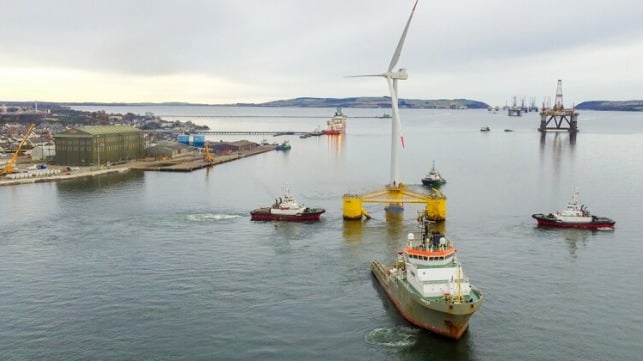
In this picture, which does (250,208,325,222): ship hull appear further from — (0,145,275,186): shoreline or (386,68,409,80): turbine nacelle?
(0,145,275,186): shoreline

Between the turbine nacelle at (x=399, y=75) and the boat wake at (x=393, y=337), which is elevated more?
the turbine nacelle at (x=399, y=75)

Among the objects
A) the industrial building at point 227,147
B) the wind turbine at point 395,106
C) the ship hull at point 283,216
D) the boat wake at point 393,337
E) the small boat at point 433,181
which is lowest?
the boat wake at point 393,337

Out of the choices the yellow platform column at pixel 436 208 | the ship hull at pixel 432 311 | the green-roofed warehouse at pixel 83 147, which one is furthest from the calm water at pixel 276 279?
the green-roofed warehouse at pixel 83 147

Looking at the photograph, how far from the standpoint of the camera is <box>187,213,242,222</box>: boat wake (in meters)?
76.5

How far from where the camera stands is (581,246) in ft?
212

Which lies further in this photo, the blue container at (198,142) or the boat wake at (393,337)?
the blue container at (198,142)

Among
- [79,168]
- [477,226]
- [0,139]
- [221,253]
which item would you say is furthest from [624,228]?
[0,139]

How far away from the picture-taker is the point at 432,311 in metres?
39.9

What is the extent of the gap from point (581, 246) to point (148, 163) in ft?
339

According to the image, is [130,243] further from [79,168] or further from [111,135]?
[111,135]

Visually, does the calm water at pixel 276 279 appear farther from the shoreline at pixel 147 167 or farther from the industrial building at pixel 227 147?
the industrial building at pixel 227 147

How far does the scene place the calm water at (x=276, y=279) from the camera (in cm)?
3906

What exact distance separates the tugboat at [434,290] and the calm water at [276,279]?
104 cm

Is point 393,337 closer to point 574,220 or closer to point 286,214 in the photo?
point 286,214
